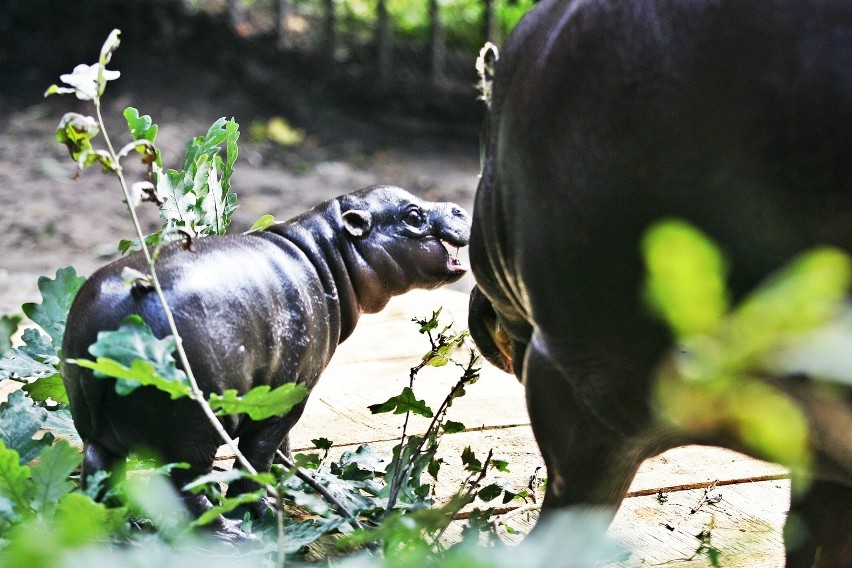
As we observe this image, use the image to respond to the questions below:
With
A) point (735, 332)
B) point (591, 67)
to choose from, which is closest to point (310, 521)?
point (591, 67)

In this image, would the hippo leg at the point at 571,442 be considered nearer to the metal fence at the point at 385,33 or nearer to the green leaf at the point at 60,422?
the green leaf at the point at 60,422

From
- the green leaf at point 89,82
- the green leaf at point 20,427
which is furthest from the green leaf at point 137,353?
the green leaf at point 20,427

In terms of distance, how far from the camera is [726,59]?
108cm

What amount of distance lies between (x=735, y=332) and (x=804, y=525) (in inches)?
40.1

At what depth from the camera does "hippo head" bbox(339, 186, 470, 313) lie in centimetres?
218

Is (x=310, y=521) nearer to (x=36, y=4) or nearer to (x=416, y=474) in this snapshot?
(x=416, y=474)

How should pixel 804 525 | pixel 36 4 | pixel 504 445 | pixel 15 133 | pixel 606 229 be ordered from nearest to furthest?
pixel 606 229 → pixel 804 525 → pixel 504 445 → pixel 15 133 → pixel 36 4

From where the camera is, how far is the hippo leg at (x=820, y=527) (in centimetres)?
139

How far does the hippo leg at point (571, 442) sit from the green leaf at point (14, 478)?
62 cm

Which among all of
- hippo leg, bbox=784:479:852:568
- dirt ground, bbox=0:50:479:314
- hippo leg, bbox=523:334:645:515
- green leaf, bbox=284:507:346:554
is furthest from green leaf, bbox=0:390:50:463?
dirt ground, bbox=0:50:479:314

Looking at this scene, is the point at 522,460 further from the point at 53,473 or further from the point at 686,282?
the point at 686,282

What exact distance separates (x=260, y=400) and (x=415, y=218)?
0.98 m

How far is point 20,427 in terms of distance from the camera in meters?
1.77

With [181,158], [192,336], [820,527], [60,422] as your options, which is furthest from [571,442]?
[181,158]
